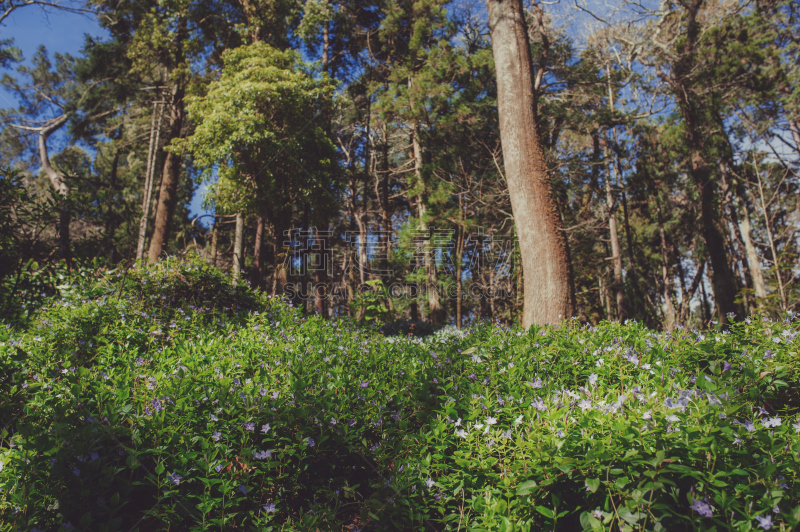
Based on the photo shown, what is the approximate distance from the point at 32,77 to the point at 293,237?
17813 millimetres

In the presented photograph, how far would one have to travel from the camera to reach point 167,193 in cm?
1059

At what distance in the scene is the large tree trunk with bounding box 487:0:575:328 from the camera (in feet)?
13.7

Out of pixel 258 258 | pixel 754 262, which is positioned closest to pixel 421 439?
pixel 258 258

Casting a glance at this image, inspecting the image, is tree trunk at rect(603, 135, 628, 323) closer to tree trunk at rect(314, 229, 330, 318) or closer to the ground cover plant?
tree trunk at rect(314, 229, 330, 318)

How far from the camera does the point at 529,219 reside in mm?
4367

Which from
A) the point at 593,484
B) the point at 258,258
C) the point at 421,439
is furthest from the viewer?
the point at 258,258

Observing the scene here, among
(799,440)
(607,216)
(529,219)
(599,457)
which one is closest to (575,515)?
(599,457)

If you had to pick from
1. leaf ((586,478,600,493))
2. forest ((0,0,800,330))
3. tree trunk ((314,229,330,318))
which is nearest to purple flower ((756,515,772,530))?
leaf ((586,478,600,493))

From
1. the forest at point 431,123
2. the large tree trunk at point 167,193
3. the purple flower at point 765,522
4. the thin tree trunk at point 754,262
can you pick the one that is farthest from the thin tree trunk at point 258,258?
the thin tree trunk at point 754,262

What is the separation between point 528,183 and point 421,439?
3.41m

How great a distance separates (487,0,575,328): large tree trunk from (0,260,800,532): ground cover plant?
1369mm

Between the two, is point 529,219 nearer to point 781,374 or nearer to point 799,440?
point 781,374

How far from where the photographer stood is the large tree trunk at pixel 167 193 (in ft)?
33.0

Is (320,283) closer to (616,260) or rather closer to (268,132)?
(268,132)
